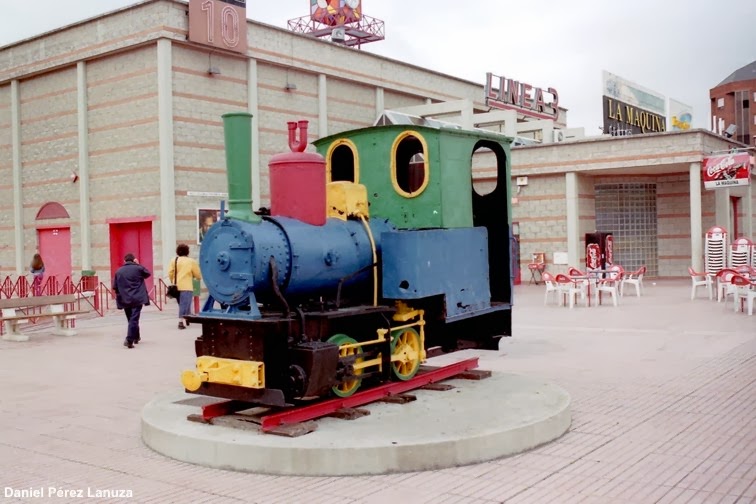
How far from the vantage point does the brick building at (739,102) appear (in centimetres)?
7256

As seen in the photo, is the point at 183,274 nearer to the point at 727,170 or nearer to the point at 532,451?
the point at 532,451

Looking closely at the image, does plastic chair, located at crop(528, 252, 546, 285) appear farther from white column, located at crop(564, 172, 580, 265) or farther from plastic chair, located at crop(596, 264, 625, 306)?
plastic chair, located at crop(596, 264, 625, 306)

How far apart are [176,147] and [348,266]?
→ 16.4m

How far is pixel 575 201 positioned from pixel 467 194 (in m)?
18.8

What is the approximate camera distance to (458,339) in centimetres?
961

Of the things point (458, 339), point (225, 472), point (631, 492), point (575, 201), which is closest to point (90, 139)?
point (575, 201)

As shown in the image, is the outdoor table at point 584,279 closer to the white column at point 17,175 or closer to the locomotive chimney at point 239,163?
the locomotive chimney at point 239,163

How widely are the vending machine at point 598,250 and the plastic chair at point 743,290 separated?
750cm

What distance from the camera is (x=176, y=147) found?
74.5 ft

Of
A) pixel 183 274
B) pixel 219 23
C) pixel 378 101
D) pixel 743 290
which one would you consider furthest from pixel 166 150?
pixel 743 290

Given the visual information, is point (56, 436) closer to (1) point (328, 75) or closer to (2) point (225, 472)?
(2) point (225, 472)

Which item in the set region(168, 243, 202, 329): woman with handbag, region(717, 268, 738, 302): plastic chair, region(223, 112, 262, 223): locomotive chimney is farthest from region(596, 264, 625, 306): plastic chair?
region(223, 112, 262, 223): locomotive chimney

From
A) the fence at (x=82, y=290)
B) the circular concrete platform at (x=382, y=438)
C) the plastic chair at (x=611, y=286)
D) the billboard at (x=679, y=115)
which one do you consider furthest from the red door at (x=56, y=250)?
the billboard at (x=679, y=115)

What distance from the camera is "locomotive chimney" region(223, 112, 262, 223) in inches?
265
